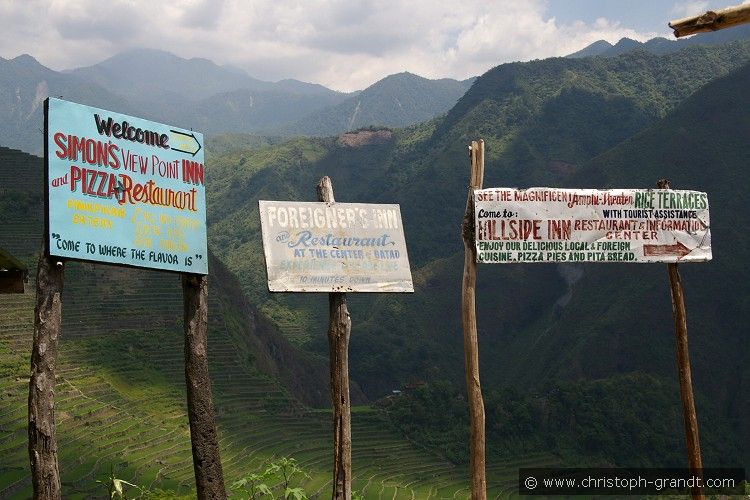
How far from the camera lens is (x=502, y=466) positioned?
5053 cm

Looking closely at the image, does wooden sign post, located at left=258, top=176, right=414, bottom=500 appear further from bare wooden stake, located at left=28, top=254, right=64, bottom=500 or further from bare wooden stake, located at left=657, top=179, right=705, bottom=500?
bare wooden stake, located at left=657, top=179, right=705, bottom=500

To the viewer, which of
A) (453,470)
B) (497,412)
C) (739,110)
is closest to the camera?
(453,470)

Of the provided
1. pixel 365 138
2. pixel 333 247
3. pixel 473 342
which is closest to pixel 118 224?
pixel 333 247

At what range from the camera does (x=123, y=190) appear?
7.56 meters

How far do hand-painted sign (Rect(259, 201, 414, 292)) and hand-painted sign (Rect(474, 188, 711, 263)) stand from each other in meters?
0.77

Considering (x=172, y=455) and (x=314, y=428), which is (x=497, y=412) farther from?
(x=172, y=455)

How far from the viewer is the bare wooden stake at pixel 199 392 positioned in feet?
26.9

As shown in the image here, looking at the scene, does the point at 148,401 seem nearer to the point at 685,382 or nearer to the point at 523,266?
the point at 685,382

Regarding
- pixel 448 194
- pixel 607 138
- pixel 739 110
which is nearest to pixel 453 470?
pixel 739 110

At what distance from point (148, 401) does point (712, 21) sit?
1598 inches

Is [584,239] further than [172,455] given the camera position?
No

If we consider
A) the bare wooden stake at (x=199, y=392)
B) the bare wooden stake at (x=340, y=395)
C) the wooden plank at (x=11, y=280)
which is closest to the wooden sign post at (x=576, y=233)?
the bare wooden stake at (x=340, y=395)

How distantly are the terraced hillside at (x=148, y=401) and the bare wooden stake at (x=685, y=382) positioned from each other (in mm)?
27916

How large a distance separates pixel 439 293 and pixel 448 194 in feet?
72.9
